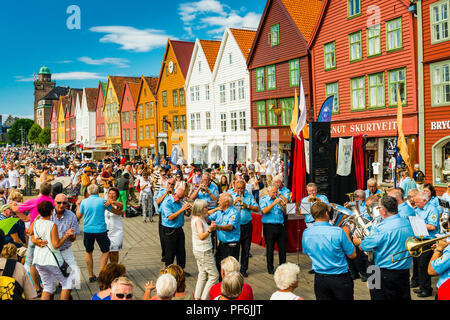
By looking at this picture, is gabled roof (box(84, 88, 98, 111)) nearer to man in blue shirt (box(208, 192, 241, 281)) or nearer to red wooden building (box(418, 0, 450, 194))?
red wooden building (box(418, 0, 450, 194))

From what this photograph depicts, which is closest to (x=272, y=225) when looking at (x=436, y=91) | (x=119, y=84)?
(x=436, y=91)

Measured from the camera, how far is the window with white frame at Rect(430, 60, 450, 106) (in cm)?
1977

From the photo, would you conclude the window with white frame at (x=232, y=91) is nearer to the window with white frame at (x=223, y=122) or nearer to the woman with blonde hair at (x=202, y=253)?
the window with white frame at (x=223, y=122)

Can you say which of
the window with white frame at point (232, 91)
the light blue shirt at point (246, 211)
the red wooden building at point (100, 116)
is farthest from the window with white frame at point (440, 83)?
the red wooden building at point (100, 116)

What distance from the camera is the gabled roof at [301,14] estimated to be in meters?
29.7

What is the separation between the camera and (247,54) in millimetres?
36000

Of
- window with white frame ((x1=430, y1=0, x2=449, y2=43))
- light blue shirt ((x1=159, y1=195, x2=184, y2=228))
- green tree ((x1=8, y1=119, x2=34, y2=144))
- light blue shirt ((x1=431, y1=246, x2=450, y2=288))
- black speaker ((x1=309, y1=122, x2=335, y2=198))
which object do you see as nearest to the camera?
light blue shirt ((x1=431, y1=246, x2=450, y2=288))

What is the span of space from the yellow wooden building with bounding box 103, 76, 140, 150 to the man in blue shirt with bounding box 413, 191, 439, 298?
194 ft

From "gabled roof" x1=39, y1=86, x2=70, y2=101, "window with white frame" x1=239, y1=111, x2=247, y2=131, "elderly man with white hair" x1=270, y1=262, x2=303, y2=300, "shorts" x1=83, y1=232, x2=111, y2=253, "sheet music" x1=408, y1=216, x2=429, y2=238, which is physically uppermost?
"gabled roof" x1=39, y1=86, x2=70, y2=101

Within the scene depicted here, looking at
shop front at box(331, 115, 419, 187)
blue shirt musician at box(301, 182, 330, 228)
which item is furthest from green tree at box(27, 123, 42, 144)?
blue shirt musician at box(301, 182, 330, 228)

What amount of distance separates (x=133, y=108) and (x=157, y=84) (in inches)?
337

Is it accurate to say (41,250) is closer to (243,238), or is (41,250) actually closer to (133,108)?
(243,238)

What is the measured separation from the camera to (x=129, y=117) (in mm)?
59625

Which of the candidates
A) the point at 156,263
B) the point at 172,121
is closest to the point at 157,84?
the point at 172,121
